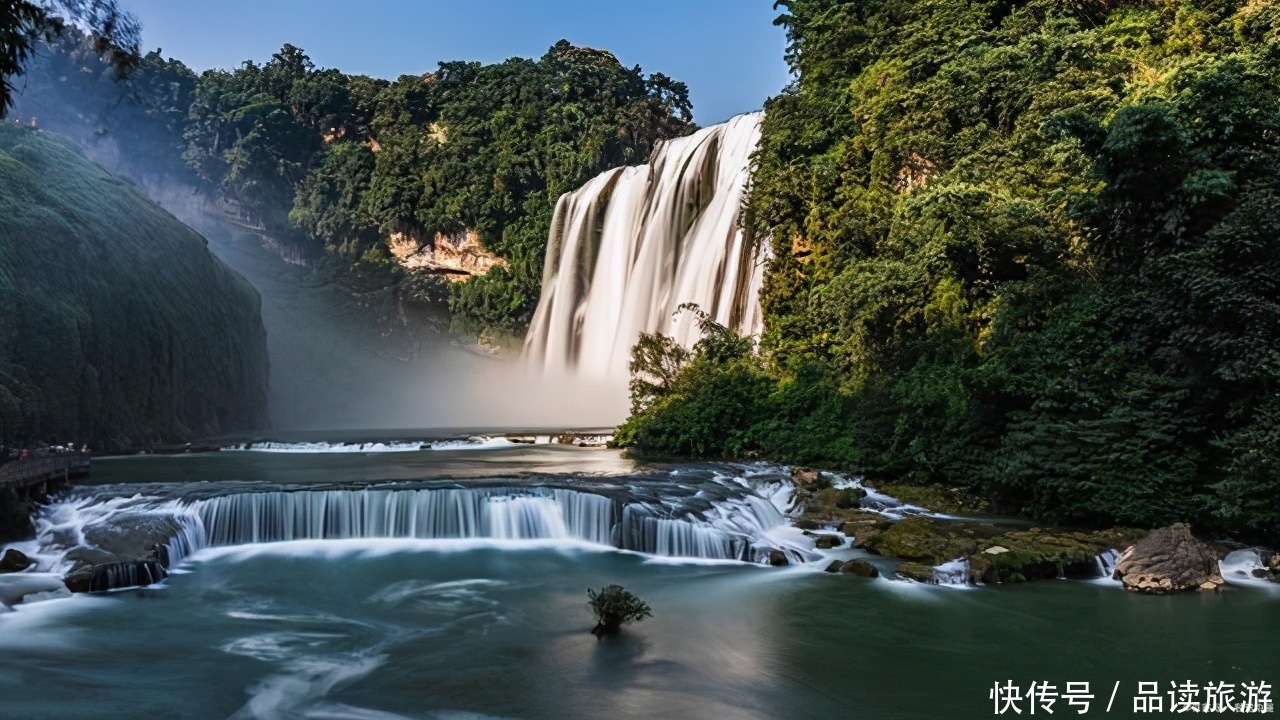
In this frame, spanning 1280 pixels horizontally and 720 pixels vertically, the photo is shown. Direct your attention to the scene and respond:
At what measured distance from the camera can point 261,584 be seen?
11203 millimetres

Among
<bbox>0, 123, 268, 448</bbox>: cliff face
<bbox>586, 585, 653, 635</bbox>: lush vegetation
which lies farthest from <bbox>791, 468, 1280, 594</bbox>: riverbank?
<bbox>0, 123, 268, 448</bbox>: cliff face

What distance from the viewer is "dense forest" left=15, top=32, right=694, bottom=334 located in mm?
45812

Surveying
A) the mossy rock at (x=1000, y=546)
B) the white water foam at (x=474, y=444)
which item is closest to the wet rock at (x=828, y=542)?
the mossy rock at (x=1000, y=546)

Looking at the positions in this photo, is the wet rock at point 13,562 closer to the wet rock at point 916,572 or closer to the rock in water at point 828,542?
the rock in water at point 828,542

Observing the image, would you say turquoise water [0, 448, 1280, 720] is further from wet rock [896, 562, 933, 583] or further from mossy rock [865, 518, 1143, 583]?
mossy rock [865, 518, 1143, 583]

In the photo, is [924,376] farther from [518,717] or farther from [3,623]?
[3,623]

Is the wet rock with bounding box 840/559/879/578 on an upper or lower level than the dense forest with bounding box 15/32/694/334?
lower

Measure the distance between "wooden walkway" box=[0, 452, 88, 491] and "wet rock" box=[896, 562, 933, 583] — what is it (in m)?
11.4

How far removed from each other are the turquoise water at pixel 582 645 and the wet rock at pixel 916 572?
0.52ft

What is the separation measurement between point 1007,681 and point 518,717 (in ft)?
13.5

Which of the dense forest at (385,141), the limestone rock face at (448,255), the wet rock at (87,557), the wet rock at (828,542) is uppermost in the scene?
the dense forest at (385,141)

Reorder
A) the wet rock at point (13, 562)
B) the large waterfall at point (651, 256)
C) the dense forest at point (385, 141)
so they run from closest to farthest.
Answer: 1. the wet rock at point (13, 562)
2. the large waterfall at point (651, 256)
3. the dense forest at point (385, 141)

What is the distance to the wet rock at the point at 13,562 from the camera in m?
11.1

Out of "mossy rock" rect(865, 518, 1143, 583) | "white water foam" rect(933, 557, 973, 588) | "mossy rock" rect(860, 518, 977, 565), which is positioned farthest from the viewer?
"mossy rock" rect(860, 518, 977, 565)
